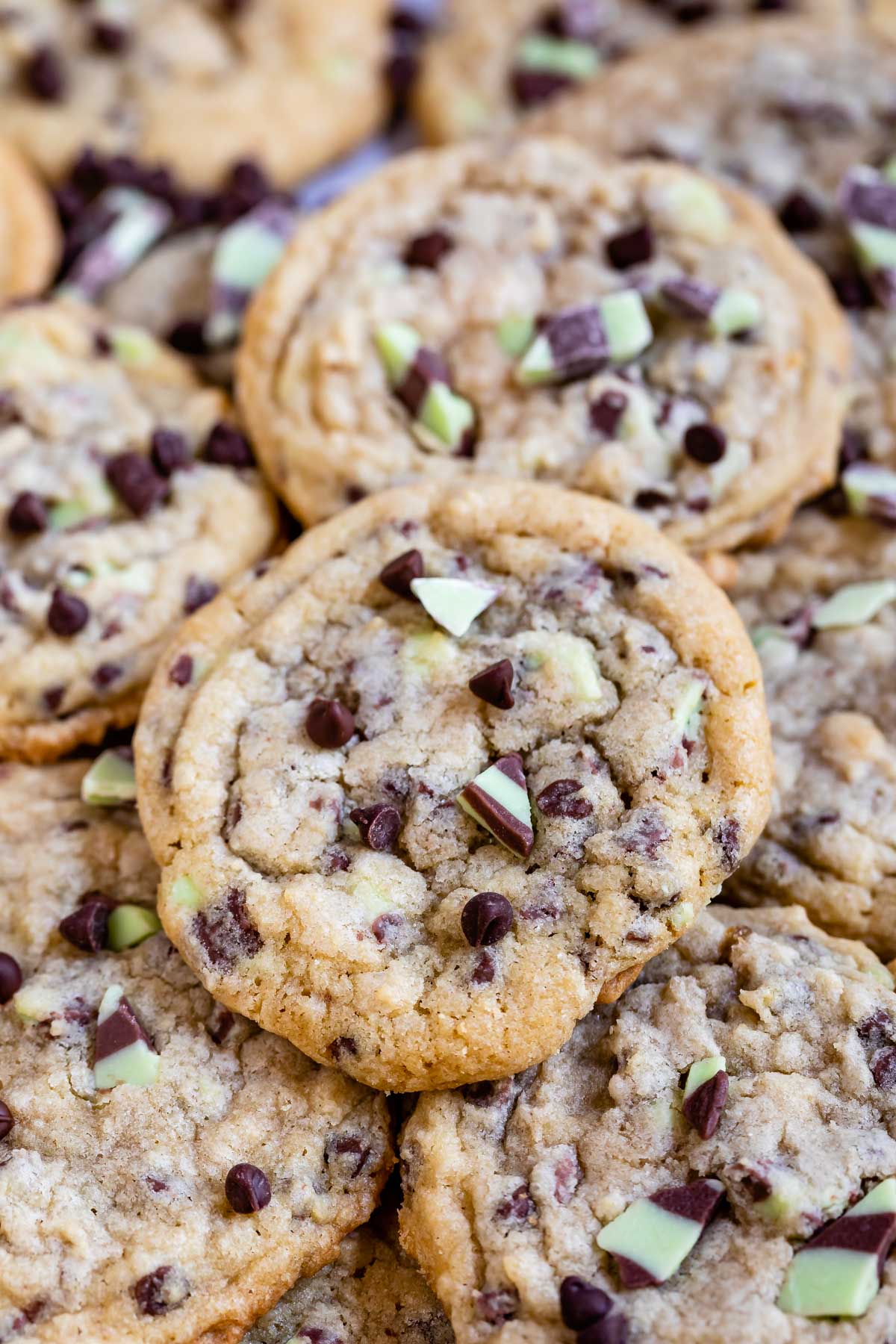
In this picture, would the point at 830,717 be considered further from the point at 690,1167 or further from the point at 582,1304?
the point at 582,1304

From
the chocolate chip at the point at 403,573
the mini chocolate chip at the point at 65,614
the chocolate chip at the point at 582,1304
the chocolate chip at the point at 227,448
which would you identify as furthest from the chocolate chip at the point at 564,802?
the chocolate chip at the point at 227,448

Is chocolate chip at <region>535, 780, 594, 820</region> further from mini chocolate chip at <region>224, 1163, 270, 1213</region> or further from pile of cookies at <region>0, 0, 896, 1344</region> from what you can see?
mini chocolate chip at <region>224, 1163, 270, 1213</region>

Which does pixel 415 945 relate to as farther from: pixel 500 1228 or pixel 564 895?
pixel 500 1228

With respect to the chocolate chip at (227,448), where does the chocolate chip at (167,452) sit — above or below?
above

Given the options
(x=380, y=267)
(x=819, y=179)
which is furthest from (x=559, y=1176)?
(x=819, y=179)

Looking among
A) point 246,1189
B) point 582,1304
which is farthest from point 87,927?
point 582,1304

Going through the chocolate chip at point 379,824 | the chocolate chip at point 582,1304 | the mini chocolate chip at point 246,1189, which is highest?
the chocolate chip at point 379,824

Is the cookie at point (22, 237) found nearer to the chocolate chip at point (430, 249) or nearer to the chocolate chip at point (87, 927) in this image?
the chocolate chip at point (430, 249)
